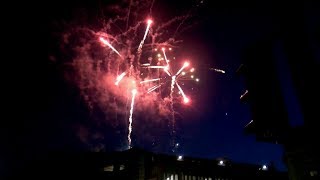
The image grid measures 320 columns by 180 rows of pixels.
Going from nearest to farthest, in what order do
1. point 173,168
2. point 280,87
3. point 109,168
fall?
point 280,87
point 173,168
point 109,168

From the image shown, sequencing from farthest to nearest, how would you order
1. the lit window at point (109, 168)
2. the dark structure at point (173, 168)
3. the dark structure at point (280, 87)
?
the lit window at point (109, 168), the dark structure at point (173, 168), the dark structure at point (280, 87)

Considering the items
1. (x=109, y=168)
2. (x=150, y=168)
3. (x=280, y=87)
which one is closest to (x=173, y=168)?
(x=150, y=168)

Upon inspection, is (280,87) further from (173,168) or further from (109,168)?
(109,168)

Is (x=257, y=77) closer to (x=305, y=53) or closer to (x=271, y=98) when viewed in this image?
(x=271, y=98)

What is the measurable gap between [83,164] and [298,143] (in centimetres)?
1111

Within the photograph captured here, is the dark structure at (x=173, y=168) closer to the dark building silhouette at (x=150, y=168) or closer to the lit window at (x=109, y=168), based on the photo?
the dark building silhouette at (x=150, y=168)

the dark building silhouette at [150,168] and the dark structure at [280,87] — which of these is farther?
the dark building silhouette at [150,168]

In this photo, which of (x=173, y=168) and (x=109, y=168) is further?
(x=109, y=168)

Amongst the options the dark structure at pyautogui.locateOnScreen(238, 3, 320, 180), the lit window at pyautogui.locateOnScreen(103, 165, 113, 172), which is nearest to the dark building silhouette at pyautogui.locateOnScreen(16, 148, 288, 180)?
the lit window at pyautogui.locateOnScreen(103, 165, 113, 172)

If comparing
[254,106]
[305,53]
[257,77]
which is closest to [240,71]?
[257,77]

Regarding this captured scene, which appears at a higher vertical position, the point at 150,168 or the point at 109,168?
the point at 109,168

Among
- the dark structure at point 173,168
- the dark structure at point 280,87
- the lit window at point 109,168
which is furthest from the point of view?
the lit window at point 109,168

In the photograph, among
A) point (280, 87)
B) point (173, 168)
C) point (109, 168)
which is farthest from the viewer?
point (109, 168)

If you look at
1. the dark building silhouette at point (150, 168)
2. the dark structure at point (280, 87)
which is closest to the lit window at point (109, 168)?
the dark building silhouette at point (150, 168)
